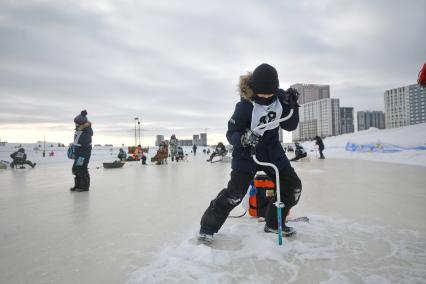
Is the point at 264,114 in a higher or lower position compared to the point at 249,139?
higher

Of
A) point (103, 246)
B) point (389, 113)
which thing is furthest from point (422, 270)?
point (389, 113)

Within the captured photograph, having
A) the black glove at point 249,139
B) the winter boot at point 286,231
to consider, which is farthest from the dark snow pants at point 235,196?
the black glove at point 249,139

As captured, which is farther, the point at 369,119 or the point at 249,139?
the point at 369,119

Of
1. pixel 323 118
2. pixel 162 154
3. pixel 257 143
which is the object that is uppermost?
pixel 323 118

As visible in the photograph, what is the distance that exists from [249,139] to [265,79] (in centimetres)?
57

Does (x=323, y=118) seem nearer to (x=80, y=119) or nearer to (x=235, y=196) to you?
(x=80, y=119)

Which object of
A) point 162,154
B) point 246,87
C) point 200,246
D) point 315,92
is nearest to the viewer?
point 200,246

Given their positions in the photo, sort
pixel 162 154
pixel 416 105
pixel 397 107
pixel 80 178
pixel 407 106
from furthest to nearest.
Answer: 1. pixel 397 107
2. pixel 416 105
3. pixel 407 106
4. pixel 162 154
5. pixel 80 178

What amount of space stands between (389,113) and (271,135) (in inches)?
4346

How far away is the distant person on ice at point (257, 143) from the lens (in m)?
2.33

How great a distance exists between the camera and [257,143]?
7.56 ft

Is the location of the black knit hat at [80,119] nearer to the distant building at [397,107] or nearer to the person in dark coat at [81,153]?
the person in dark coat at [81,153]

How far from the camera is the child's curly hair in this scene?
8.09 feet

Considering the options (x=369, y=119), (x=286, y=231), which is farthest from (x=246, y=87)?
(x=369, y=119)
